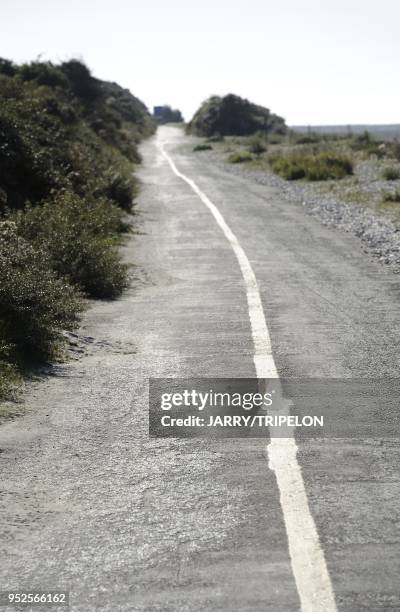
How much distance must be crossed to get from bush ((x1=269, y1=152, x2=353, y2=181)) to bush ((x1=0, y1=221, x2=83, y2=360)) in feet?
76.7

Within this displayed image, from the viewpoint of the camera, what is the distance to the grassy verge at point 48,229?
779cm

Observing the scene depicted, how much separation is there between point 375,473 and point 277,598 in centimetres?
158

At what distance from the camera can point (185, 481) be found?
4812 millimetres

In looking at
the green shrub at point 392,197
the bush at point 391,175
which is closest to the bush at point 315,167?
the bush at point 391,175

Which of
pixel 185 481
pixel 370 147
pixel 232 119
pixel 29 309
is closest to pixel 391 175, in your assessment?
pixel 370 147

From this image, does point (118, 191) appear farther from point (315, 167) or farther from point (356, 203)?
point (315, 167)

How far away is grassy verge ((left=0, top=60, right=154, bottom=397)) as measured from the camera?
7793mm

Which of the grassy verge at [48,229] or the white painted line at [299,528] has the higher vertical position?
the grassy verge at [48,229]

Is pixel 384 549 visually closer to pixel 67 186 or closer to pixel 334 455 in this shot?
pixel 334 455

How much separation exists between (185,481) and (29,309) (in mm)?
A: 3609

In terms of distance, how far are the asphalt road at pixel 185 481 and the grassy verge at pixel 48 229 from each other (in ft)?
1.50

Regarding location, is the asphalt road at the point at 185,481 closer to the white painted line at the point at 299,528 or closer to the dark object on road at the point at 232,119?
the white painted line at the point at 299,528

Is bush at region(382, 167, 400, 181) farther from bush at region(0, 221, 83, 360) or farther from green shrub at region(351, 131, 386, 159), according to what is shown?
bush at region(0, 221, 83, 360)

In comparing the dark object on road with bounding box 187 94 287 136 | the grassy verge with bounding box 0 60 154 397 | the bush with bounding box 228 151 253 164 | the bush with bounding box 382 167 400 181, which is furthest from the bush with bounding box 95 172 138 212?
the dark object on road with bounding box 187 94 287 136
